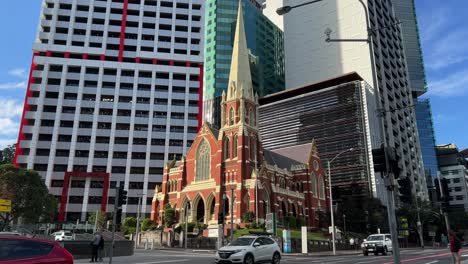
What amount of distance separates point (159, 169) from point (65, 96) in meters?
28.9

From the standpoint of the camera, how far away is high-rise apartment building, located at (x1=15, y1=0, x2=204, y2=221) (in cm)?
8335

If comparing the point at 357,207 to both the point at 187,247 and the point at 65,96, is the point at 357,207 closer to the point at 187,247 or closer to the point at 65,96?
the point at 187,247

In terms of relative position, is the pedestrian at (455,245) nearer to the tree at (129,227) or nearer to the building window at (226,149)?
the building window at (226,149)

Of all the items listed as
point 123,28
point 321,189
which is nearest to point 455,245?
point 321,189

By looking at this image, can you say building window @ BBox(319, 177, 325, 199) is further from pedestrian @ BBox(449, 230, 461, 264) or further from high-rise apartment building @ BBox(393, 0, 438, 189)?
high-rise apartment building @ BBox(393, 0, 438, 189)

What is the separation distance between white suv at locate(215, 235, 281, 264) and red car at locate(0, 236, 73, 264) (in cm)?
936

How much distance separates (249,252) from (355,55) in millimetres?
97172

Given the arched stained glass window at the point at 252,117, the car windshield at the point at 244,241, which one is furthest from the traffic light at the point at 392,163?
the arched stained glass window at the point at 252,117

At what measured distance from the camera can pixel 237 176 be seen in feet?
180

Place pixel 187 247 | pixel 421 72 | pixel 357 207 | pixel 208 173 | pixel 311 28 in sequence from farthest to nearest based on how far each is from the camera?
pixel 421 72 < pixel 311 28 < pixel 357 207 < pixel 208 173 < pixel 187 247

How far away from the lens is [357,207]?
73.1 meters

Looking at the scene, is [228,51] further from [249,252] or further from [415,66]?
[249,252]

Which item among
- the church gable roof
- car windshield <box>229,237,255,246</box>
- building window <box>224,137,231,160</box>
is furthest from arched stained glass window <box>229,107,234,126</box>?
car windshield <box>229,237,255,246</box>

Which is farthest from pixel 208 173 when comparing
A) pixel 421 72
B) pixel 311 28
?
pixel 421 72
